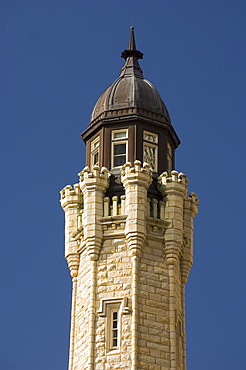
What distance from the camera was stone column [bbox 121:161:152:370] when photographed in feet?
198

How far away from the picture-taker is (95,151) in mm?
65375

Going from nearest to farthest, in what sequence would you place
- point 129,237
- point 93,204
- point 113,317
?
point 113,317 → point 129,237 → point 93,204

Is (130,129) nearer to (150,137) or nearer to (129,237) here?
(150,137)

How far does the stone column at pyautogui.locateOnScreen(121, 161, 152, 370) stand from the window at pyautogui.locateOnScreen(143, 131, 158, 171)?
1972 millimetres

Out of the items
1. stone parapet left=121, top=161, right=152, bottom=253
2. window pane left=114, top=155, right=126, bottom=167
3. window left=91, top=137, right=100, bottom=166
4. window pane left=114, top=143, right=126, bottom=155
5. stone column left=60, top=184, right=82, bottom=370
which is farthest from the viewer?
window left=91, top=137, right=100, bottom=166

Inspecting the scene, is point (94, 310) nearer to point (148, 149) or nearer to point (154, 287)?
point (154, 287)

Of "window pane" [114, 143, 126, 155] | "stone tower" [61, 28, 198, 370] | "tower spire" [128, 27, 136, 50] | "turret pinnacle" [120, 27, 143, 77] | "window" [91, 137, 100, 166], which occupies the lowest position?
"stone tower" [61, 28, 198, 370]

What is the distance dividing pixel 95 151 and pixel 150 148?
277 centimetres

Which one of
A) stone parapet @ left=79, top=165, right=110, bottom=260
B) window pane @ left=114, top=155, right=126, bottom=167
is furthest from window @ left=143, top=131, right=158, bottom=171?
stone parapet @ left=79, top=165, right=110, bottom=260

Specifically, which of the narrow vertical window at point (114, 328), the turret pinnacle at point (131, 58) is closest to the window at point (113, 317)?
the narrow vertical window at point (114, 328)

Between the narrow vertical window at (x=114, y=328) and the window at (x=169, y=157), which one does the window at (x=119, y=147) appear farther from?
the narrow vertical window at (x=114, y=328)

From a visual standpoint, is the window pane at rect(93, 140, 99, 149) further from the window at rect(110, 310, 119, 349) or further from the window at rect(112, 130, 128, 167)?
the window at rect(110, 310, 119, 349)

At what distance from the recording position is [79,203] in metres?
63.9

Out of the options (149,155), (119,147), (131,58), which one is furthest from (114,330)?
(131,58)
